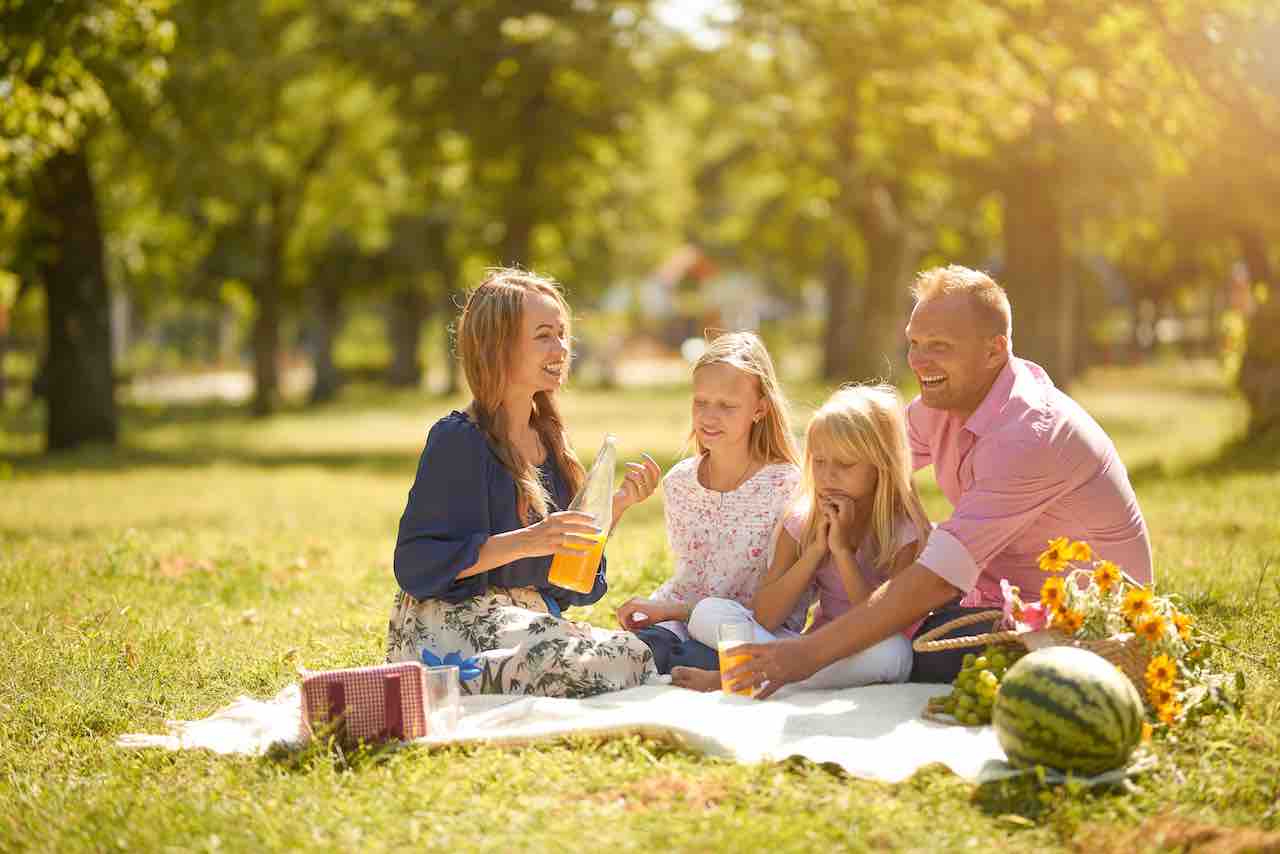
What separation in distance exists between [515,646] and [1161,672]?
2560 mm

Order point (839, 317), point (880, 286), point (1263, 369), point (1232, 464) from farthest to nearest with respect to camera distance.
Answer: point (839, 317) → point (880, 286) → point (1263, 369) → point (1232, 464)

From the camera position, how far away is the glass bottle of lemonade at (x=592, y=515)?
5840 millimetres

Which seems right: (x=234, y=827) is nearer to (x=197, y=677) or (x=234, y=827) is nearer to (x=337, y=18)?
(x=197, y=677)

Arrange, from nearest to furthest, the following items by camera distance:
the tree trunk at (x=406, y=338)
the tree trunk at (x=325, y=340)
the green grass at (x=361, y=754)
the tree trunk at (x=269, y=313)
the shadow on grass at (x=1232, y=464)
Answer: the green grass at (x=361, y=754) → the shadow on grass at (x=1232, y=464) → the tree trunk at (x=269, y=313) → the tree trunk at (x=325, y=340) → the tree trunk at (x=406, y=338)

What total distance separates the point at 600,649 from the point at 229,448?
18.4 meters

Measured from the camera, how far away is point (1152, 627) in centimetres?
504

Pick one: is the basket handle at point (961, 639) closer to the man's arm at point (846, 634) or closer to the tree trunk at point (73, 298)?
the man's arm at point (846, 634)

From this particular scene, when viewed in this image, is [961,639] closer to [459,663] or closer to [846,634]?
[846,634]

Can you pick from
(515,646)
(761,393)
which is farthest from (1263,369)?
(515,646)

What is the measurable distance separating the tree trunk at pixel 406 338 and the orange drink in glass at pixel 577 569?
39.6m

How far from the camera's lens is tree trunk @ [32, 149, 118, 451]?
19.8m

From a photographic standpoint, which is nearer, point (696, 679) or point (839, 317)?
point (696, 679)

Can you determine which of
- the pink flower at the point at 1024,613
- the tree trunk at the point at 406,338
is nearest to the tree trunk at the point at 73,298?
the pink flower at the point at 1024,613

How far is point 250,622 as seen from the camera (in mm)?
7816
